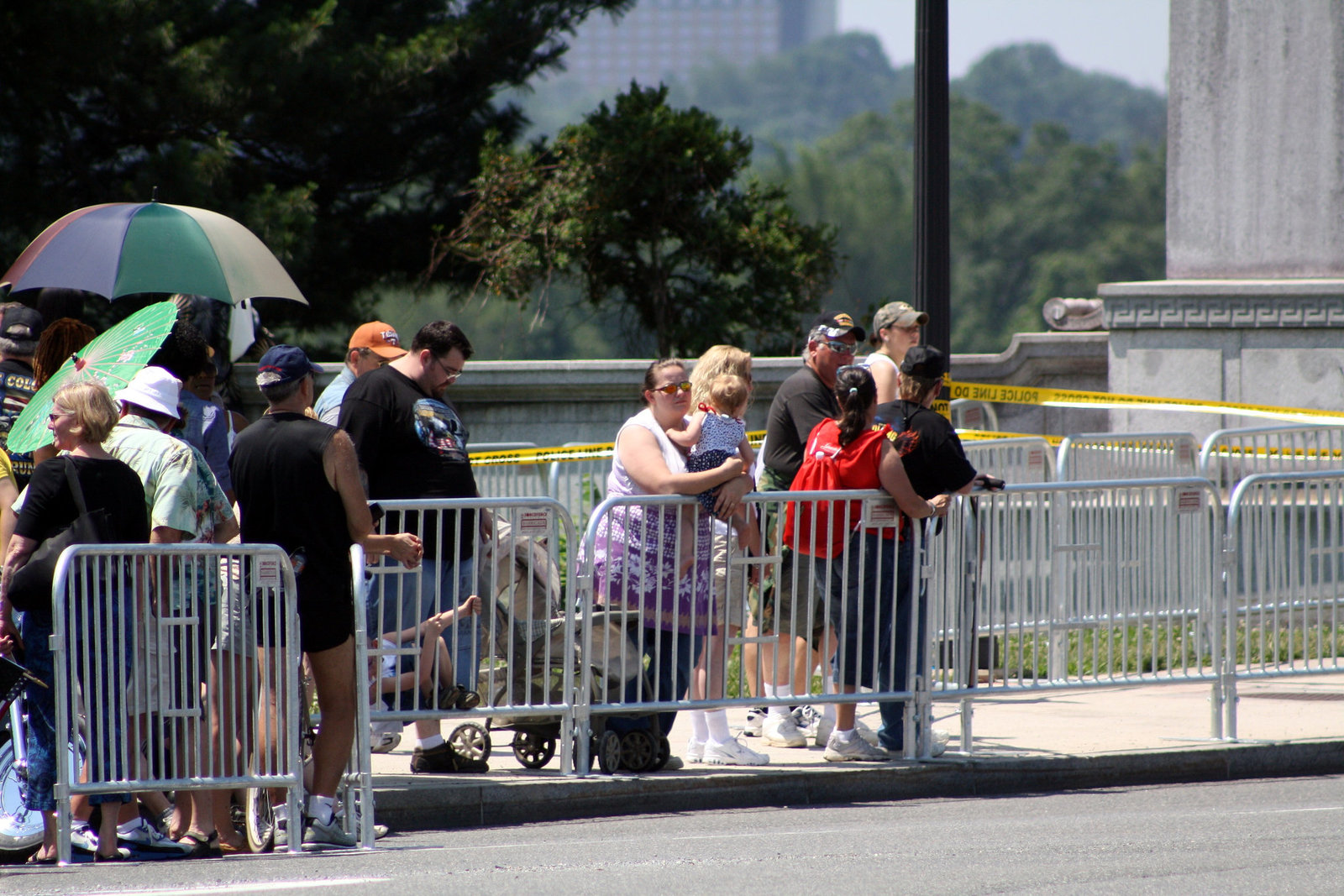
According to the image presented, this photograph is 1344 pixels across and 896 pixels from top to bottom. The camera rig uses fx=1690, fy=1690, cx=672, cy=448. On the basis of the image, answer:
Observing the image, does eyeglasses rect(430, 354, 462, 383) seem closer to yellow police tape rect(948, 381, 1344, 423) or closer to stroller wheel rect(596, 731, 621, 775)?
stroller wheel rect(596, 731, 621, 775)

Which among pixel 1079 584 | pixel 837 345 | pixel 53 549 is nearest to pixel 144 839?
pixel 53 549

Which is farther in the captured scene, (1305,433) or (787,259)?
(787,259)

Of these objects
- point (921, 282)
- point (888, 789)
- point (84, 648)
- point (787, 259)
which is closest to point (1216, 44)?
point (787, 259)

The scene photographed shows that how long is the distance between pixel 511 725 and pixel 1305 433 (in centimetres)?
686

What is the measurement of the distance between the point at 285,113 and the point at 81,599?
11.2 m

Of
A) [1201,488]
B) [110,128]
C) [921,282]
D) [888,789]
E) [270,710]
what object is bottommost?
[888,789]

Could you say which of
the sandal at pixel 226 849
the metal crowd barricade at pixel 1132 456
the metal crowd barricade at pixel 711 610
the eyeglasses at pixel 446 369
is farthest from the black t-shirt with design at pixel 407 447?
the metal crowd barricade at pixel 1132 456

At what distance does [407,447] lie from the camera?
24.3ft

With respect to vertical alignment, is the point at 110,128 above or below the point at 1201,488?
above

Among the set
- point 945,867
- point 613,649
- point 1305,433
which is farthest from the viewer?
point 1305,433

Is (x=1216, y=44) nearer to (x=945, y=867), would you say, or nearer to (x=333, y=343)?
(x=333, y=343)

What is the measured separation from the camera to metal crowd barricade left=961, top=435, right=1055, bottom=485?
36.4ft

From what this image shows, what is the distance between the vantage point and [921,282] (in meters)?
9.85

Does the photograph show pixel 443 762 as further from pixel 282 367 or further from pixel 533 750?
pixel 282 367
